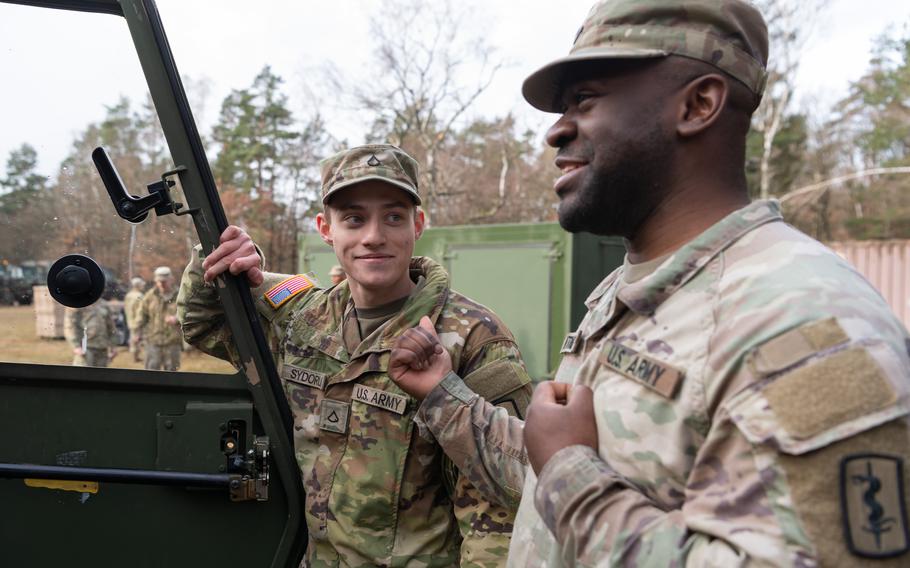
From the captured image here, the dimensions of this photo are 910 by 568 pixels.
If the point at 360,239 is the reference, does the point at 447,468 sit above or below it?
below

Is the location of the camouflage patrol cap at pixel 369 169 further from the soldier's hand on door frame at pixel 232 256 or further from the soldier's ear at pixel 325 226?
the soldier's hand on door frame at pixel 232 256

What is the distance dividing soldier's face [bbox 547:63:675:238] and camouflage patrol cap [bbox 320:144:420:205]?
84 centimetres

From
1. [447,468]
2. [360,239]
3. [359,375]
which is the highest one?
[360,239]

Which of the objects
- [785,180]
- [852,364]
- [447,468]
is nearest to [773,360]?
[852,364]

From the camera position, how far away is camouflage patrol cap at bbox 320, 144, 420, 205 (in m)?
1.98

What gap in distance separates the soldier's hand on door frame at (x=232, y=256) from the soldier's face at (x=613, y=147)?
0.90 meters

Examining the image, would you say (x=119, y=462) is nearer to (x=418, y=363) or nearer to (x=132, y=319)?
(x=132, y=319)

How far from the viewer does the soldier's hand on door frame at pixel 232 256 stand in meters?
1.76

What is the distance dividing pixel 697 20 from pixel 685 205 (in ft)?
0.94

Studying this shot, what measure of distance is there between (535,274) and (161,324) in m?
6.01

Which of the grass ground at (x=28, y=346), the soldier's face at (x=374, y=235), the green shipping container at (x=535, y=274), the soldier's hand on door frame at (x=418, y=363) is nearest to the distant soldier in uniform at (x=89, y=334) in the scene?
the grass ground at (x=28, y=346)

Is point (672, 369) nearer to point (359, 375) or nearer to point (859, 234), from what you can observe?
point (359, 375)

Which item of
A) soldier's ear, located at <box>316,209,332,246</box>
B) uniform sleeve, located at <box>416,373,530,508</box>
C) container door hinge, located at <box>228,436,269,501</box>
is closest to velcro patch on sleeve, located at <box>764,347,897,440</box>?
uniform sleeve, located at <box>416,373,530,508</box>

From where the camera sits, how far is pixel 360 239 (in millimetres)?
1996
